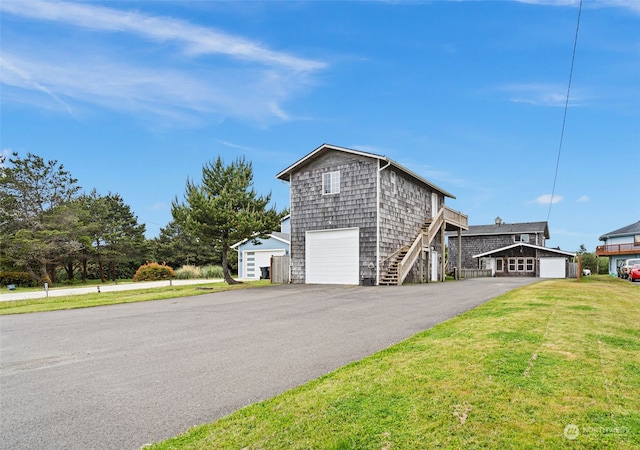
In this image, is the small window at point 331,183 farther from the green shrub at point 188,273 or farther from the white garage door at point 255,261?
the green shrub at point 188,273

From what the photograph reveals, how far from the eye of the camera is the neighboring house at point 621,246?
39094mm

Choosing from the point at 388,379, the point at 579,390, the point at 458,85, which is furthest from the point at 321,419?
the point at 458,85

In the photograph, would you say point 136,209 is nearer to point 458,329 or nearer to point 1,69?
point 1,69

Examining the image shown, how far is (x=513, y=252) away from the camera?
3734 cm

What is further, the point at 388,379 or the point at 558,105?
the point at 558,105

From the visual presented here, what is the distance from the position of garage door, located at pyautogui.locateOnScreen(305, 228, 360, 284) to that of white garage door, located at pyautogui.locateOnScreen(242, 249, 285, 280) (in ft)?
30.8

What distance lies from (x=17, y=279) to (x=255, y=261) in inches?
652

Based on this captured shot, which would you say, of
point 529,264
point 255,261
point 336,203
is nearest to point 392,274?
point 336,203

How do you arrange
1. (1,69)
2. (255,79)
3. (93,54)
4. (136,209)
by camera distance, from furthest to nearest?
1. (136,209)
2. (255,79)
3. (93,54)
4. (1,69)

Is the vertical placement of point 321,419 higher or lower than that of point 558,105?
lower

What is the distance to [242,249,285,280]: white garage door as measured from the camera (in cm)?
3002

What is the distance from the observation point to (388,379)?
400 centimetres

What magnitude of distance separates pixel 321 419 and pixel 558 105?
674 inches

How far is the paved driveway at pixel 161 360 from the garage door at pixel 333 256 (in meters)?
8.19
